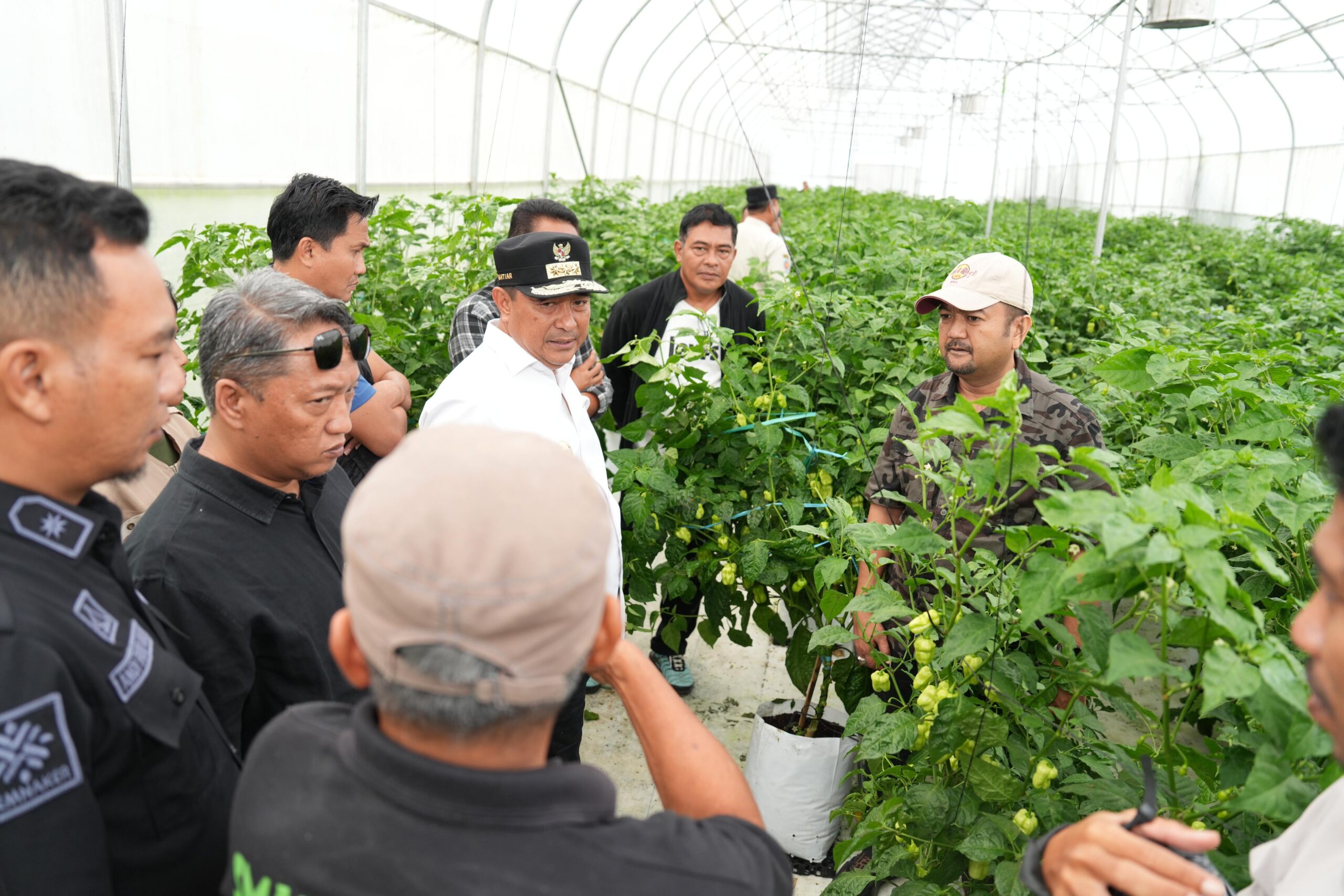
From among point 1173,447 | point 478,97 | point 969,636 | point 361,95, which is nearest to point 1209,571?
point 969,636

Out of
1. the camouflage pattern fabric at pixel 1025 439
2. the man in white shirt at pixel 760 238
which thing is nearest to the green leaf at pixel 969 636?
the camouflage pattern fabric at pixel 1025 439

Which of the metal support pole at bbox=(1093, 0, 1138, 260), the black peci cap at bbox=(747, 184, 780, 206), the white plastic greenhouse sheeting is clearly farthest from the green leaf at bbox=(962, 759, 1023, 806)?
the metal support pole at bbox=(1093, 0, 1138, 260)

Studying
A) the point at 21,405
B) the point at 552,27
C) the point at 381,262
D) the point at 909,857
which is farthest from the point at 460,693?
the point at 552,27

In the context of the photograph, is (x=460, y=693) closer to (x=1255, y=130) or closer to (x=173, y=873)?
(x=173, y=873)

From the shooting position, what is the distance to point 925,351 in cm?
344

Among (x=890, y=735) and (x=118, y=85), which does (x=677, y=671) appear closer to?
(x=890, y=735)

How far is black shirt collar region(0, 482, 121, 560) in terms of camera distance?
1.12 m

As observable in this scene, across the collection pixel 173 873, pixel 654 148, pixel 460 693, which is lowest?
pixel 173 873

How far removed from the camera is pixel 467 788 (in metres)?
0.89

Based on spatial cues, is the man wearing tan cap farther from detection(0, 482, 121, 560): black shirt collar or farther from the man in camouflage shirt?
the man in camouflage shirt

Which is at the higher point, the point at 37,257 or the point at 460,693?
the point at 37,257

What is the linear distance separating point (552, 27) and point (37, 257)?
1030cm

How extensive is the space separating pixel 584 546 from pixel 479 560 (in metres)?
0.10

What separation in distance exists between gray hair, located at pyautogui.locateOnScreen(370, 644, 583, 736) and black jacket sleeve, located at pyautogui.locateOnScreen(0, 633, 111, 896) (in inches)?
16.3
